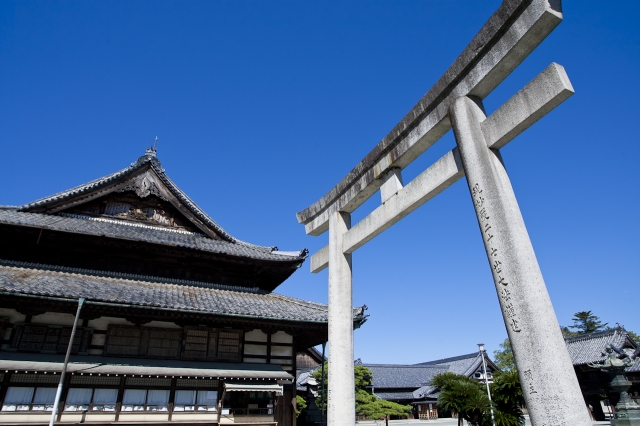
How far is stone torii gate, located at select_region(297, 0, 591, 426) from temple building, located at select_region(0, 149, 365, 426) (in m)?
7.12

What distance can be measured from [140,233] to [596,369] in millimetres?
A: 34976

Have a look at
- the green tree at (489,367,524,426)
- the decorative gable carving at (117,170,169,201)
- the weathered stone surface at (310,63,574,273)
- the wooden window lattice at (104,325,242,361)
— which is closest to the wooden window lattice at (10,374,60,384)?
the wooden window lattice at (104,325,242,361)

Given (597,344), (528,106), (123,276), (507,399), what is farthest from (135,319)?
(597,344)

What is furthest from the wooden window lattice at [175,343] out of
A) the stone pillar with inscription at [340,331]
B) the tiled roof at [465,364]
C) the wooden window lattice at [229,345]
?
the tiled roof at [465,364]

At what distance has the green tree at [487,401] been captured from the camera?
13.7 m

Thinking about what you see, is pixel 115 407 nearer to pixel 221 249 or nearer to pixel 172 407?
pixel 172 407

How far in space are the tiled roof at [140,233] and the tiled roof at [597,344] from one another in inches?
1213

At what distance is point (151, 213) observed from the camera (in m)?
16.9

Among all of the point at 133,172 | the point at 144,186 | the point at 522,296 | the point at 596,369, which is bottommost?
the point at 522,296

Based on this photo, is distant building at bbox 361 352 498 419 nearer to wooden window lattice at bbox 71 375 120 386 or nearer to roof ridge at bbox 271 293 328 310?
roof ridge at bbox 271 293 328 310

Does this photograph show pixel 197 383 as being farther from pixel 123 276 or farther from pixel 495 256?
pixel 495 256

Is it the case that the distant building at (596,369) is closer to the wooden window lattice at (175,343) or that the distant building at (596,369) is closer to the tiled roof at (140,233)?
the tiled roof at (140,233)

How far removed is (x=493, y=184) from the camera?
382 centimetres

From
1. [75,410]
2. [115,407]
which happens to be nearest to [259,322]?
[115,407]
